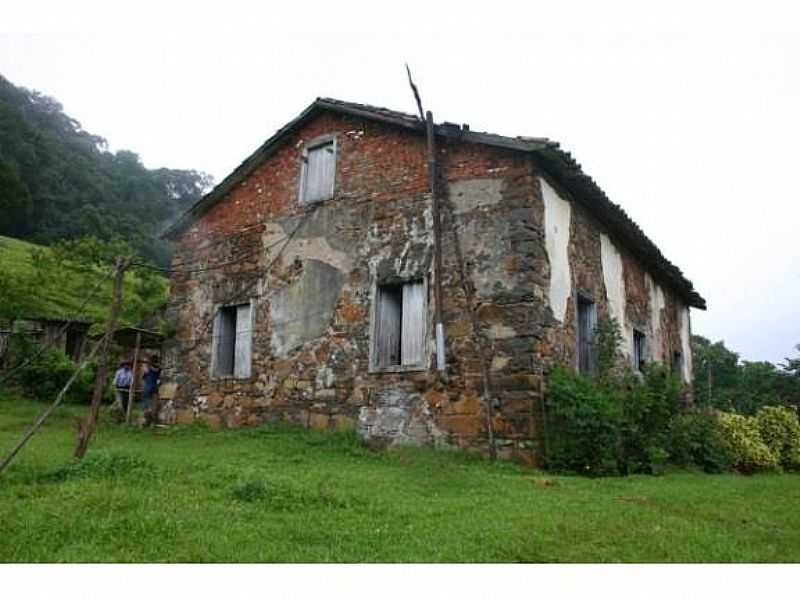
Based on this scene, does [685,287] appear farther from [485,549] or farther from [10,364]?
[10,364]

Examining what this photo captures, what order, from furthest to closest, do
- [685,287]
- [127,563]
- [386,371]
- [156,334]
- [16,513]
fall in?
[685,287], [156,334], [386,371], [16,513], [127,563]

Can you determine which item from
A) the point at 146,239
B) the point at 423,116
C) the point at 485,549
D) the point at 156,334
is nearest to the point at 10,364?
the point at 156,334

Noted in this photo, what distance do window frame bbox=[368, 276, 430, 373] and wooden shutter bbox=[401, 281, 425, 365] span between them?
0.04 meters

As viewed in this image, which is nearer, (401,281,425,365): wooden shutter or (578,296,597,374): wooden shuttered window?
(401,281,425,365): wooden shutter

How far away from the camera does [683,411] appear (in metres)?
11.4

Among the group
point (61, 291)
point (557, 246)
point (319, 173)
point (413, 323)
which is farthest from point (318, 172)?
point (61, 291)

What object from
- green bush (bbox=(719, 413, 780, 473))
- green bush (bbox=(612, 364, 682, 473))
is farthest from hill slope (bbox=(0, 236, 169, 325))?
green bush (bbox=(719, 413, 780, 473))

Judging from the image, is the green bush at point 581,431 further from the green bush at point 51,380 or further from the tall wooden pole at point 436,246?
the green bush at point 51,380

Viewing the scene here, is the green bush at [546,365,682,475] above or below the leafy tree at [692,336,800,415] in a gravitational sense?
below

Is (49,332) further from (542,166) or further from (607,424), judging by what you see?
(607,424)

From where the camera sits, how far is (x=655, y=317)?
1541 centimetres

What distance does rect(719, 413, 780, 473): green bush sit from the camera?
11.7 metres

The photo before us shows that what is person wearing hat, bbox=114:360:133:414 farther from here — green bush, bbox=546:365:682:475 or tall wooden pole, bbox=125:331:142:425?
green bush, bbox=546:365:682:475

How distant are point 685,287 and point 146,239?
31754 mm
